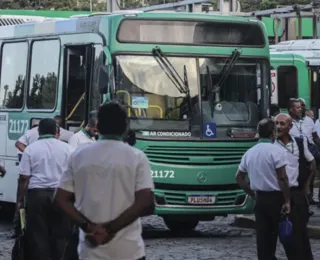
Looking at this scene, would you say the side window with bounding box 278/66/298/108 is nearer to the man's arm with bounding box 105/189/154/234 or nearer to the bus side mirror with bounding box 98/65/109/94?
the bus side mirror with bounding box 98/65/109/94

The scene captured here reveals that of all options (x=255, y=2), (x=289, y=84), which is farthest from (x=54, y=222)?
(x=255, y=2)

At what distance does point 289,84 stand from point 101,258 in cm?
1769

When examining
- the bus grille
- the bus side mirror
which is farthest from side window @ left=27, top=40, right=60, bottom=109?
the bus grille

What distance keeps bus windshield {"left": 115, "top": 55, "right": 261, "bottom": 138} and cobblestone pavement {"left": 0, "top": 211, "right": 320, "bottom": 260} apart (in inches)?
60.8

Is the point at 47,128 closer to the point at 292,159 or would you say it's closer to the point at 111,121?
the point at 292,159

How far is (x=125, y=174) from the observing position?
261 inches

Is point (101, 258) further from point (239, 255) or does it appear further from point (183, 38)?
point (183, 38)

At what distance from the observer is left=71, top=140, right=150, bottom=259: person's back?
659 cm

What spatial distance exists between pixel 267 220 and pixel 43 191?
2.30 meters

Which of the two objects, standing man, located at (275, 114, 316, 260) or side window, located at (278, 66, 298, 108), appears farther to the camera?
side window, located at (278, 66, 298, 108)

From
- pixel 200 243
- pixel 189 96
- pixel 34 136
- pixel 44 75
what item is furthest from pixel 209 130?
pixel 44 75

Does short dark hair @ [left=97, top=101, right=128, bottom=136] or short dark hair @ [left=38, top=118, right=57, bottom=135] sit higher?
short dark hair @ [left=97, top=101, right=128, bottom=136]

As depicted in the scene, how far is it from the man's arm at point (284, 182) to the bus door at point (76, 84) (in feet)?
17.7

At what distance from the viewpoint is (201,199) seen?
1510 cm
